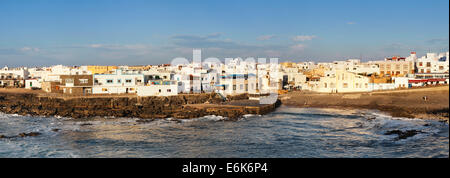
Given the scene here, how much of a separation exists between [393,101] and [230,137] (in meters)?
15.7

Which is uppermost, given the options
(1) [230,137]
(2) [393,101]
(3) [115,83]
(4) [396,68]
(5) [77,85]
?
(4) [396,68]

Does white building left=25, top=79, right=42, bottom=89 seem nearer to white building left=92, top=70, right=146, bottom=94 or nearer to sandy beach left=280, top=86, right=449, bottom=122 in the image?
white building left=92, top=70, right=146, bottom=94

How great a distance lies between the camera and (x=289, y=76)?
43.5m

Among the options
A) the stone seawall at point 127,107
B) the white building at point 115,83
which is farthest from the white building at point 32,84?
the white building at point 115,83

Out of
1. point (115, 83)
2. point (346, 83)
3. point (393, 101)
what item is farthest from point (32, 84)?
point (393, 101)

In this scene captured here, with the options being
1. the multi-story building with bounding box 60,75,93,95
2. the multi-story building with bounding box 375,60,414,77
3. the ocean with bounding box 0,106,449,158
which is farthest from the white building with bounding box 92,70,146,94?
the multi-story building with bounding box 375,60,414,77

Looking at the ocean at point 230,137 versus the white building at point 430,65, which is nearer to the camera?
the ocean at point 230,137

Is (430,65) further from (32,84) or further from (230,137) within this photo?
(32,84)

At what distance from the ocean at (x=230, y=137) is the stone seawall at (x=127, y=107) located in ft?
5.12

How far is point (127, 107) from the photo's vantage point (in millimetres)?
25734

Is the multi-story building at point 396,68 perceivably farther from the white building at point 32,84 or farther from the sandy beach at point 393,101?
the white building at point 32,84

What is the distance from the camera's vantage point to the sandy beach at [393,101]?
71.2ft

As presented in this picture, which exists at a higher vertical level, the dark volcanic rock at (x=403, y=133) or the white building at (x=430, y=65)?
the white building at (x=430, y=65)
